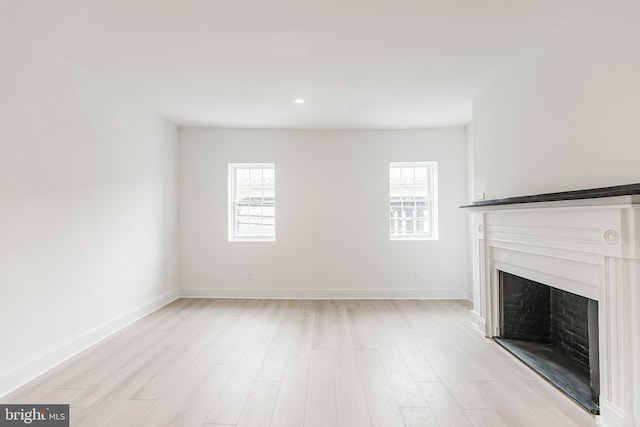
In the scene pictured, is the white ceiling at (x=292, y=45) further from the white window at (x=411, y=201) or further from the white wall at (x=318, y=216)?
the white window at (x=411, y=201)

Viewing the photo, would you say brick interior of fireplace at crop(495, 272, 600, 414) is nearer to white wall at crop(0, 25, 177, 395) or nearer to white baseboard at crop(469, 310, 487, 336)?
white baseboard at crop(469, 310, 487, 336)

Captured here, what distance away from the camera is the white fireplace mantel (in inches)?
75.1

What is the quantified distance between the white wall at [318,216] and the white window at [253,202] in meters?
0.17

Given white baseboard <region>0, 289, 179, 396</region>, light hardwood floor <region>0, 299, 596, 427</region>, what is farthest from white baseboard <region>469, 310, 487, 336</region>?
white baseboard <region>0, 289, 179, 396</region>

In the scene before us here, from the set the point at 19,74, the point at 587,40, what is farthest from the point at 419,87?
the point at 19,74

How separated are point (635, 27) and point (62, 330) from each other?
4.77 meters

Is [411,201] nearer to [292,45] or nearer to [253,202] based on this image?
[253,202]

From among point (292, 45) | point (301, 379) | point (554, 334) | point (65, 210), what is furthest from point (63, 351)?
point (554, 334)

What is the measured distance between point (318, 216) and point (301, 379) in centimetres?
314

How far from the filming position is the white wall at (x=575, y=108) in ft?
6.81

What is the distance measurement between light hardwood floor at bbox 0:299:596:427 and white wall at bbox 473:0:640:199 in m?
1.58

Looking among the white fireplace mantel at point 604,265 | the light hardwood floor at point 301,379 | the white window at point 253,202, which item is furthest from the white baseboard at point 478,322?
the white window at point 253,202

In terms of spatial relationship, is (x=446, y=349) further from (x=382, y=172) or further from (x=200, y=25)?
(x=200, y=25)

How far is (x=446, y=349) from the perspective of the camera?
3.31 meters
